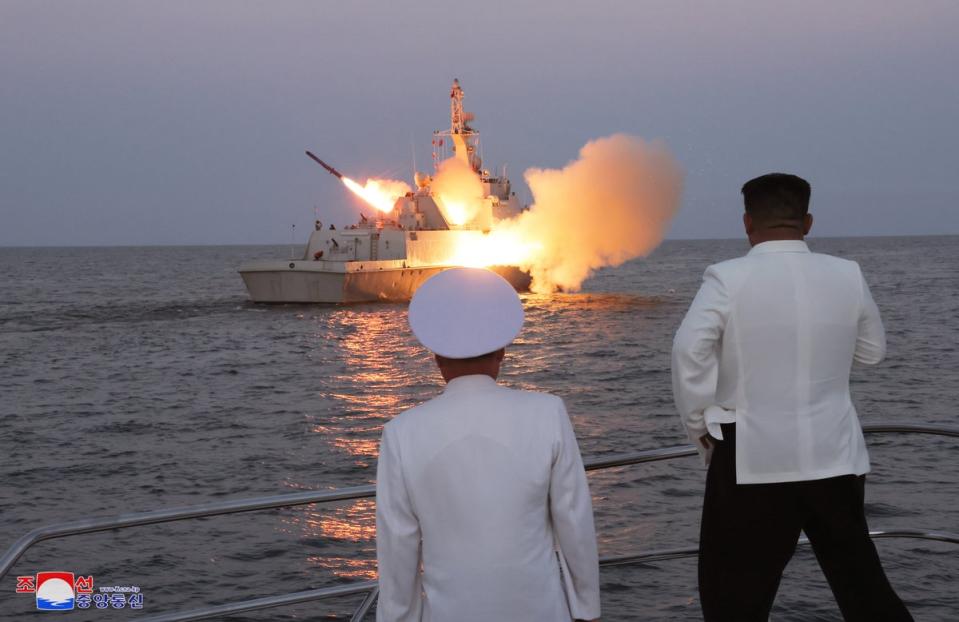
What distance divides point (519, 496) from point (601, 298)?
4844cm

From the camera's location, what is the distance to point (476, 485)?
6.79 feet

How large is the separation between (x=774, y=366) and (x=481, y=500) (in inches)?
45.4

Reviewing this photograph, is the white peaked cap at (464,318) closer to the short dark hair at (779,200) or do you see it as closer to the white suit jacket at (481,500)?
the white suit jacket at (481,500)

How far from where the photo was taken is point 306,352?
27.9 metres

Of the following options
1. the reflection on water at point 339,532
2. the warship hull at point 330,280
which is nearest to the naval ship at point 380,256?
the warship hull at point 330,280

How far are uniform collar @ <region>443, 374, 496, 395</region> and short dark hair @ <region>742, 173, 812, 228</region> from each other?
4.18 feet

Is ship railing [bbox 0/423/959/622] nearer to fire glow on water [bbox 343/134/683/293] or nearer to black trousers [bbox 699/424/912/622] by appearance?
black trousers [bbox 699/424/912/622]

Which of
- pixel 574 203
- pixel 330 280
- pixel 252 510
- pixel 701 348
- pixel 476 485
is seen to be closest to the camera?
pixel 476 485

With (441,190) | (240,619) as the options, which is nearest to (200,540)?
(240,619)

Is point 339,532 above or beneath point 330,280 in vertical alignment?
beneath

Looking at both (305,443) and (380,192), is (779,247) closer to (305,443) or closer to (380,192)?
(305,443)

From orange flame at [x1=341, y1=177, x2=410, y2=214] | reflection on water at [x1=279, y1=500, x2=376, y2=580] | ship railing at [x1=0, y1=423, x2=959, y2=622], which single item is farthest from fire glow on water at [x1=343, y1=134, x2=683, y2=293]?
ship railing at [x1=0, y1=423, x2=959, y2=622]

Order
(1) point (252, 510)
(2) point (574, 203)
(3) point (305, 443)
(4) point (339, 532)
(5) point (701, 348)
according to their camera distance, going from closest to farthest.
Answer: (1) point (252, 510), (5) point (701, 348), (4) point (339, 532), (3) point (305, 443), (2) point (574, 203)

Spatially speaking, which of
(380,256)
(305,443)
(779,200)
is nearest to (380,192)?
(380,256)
